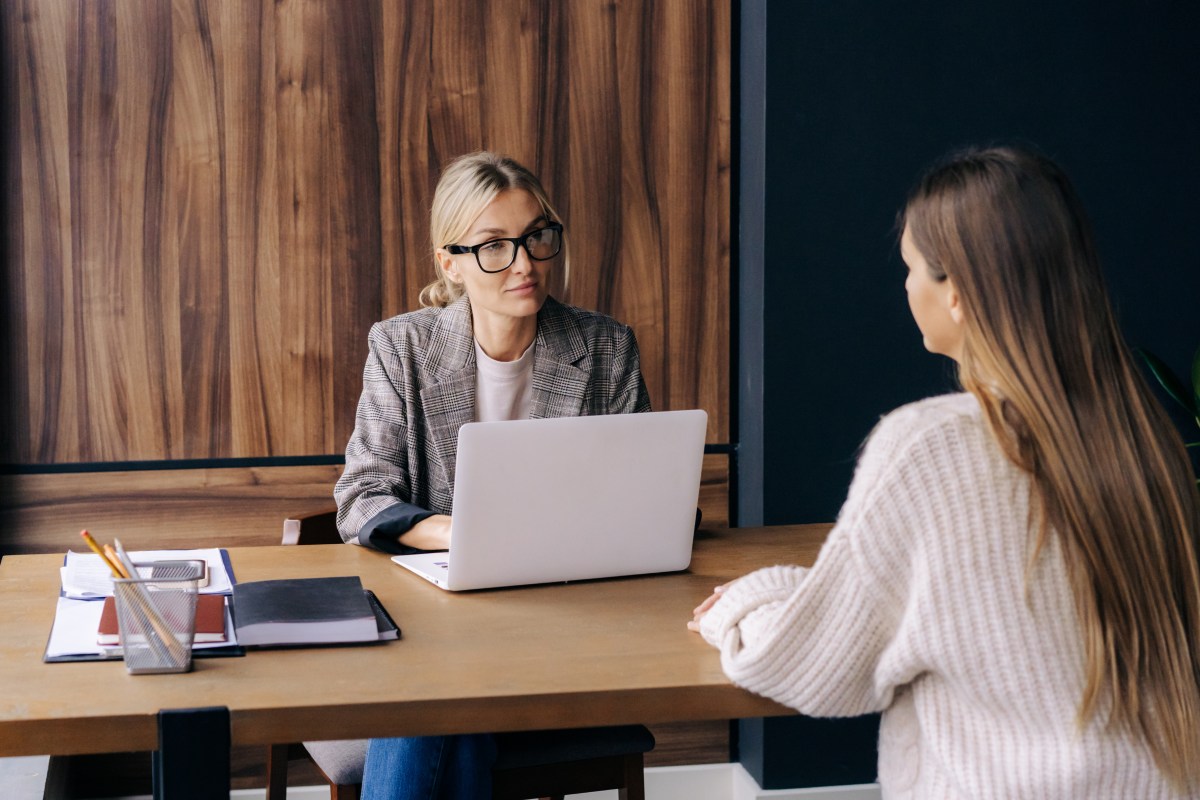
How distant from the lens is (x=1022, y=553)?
4.37 ft

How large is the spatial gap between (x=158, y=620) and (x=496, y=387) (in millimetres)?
1168

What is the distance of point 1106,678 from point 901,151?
2016 millimetres

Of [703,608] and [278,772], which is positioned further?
[278,772]

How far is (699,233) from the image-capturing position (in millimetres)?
3217

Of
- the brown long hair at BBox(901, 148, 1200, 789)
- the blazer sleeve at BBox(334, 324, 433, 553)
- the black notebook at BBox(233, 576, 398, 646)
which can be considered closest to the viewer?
the brown long hair at BBox(901, 148, 1200, 789)

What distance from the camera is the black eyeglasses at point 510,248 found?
242cm

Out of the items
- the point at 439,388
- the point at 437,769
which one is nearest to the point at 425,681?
the point at 437,769

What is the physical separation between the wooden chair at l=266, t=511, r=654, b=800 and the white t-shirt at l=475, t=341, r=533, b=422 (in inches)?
29.4

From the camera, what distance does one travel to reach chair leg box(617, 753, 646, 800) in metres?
1.97

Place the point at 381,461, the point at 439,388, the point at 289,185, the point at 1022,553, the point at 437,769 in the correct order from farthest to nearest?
the point at 289,185 < the point at 439,388 < the point at 381,461 < the point at 437,769 < the point at 1022,553

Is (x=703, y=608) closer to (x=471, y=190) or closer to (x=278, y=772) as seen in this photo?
(x=278, y=772)

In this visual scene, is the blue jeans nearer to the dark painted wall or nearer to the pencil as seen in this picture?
the pencil

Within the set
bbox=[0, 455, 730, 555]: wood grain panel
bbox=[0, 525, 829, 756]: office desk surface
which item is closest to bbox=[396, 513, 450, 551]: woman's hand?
bbox=[0, 525, 829, 756]: office desk surface

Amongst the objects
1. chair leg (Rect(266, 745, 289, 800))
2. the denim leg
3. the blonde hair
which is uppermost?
the blonde hair
